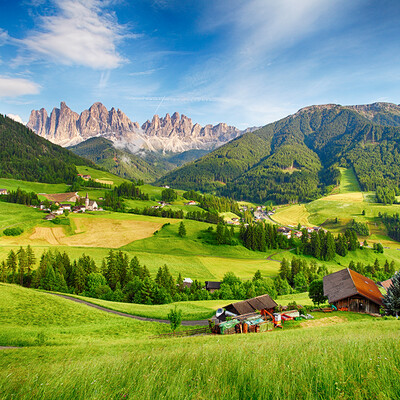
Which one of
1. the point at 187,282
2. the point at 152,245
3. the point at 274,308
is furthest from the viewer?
the point at 152,245

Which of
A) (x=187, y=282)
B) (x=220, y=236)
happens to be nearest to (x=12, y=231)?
(x=187, y=282)

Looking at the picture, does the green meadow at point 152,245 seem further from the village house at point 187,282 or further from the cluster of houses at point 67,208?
the cluster of houses at point 67,208

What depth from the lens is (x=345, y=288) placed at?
41562 mm

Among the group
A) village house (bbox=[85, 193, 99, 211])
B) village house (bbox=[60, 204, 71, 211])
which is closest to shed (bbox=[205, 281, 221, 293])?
village house (bbox=[60, 204, 71, 211])

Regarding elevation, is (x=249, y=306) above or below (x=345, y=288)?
above

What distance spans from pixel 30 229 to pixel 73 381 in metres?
116

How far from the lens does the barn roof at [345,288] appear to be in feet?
129

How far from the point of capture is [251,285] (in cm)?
5956

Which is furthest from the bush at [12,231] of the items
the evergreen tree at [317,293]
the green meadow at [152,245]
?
the evergreen tree at [317,293]

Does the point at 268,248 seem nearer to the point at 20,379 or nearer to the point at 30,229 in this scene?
the point at 30,229

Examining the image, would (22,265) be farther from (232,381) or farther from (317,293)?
(232,381)

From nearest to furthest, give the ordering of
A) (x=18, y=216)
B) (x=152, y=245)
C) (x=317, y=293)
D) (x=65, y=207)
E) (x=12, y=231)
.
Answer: (x=317, y=293) → (x=12, y=231) → (x=152, y=245) → (x=18, y=216) → (x=65, y=207)

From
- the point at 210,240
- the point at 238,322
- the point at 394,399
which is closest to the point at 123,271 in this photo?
the point at 238,322

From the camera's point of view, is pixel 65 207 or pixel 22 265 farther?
pixel 65 207
